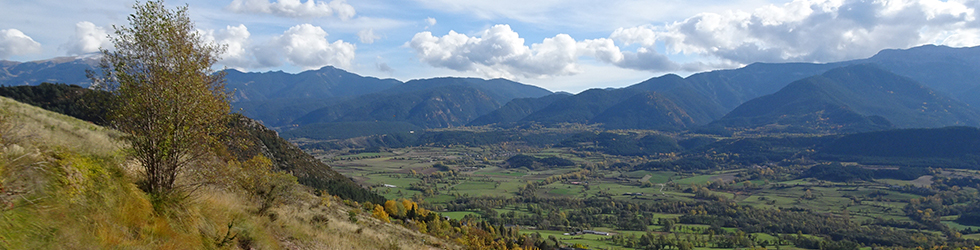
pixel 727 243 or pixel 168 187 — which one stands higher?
pixel 168 187

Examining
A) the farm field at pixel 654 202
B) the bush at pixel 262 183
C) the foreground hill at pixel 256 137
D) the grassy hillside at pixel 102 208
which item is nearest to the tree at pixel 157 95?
the grassy hillside at pixel 102 208

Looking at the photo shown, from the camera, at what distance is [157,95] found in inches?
491

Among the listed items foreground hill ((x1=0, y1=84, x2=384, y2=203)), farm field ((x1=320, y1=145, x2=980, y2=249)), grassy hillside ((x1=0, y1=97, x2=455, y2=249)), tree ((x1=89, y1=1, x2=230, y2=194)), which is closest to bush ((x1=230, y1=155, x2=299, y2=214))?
grassy hillside ((x1=0, y1=97, x2=455, y2=249))

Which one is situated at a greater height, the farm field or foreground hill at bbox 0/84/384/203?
foreground hill at bbox 0/84/384/203

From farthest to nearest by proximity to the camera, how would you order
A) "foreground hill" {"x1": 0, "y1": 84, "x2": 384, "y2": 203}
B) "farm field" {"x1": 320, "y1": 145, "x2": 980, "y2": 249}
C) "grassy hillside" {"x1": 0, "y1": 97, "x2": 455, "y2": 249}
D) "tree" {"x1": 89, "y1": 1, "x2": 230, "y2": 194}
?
"farm field" {"x1": 320, "y1": 145, "x2": 980, "y2": 249} → "foreground hill" {"x1": 0, "y1": 84, "x2": 384, "y2": 203} → "tree" {"x1": 89, "y1": 1, "x2": 230, "y2": 194} → "grassy hillside" {"x1": 0, "y1": 97, "x2": 455, "y2": 249}

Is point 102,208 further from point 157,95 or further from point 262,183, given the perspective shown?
point 262,183

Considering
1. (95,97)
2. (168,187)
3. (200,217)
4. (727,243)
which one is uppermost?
(95,97)

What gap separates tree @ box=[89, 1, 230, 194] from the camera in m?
12.4

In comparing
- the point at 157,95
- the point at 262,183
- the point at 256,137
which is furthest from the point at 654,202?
the point at 157,95

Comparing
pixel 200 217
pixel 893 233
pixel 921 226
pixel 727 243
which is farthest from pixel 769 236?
pixel 200 217

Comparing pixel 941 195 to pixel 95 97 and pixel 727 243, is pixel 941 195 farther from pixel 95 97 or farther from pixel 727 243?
pixel 95 97

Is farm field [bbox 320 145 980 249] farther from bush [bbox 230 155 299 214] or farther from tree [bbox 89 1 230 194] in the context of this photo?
tree [bbox 89 1 230 194]

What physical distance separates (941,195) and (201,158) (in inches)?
7962

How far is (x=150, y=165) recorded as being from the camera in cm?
1289
